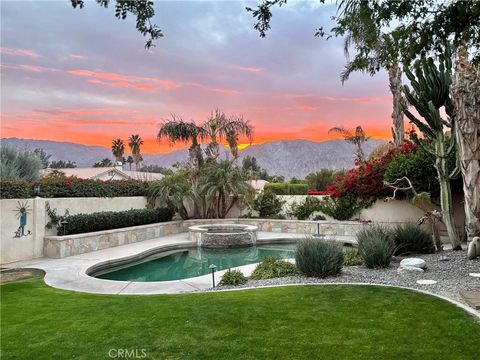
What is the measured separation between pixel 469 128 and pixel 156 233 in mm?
11512

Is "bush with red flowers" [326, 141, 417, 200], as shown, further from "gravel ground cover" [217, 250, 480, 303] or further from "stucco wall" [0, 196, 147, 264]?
"stucco wall" [0, 196, 147, 264]

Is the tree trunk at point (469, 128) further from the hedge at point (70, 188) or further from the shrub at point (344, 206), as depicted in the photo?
the hedge at point (70, 188)

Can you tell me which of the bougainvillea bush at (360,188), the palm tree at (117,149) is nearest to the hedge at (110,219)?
the bougainvillea bush at (360,188)

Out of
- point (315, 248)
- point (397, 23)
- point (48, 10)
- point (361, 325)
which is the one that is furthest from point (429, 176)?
point (48, 10)

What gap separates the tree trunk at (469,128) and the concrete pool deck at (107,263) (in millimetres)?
5368

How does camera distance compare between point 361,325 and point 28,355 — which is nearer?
point 28,355

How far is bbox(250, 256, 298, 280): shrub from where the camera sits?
7727mm

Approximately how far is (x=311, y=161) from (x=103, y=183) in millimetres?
63499

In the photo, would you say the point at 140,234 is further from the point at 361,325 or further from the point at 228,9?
the point at 361,325

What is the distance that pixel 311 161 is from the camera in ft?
244

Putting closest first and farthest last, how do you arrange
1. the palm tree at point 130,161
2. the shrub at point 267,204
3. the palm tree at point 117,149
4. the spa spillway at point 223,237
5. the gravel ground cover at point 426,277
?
1. the gravel ground cover at point 426,277
2. the spa spillway at point 223,237
3. the shrub at point 267,204
4. the palm tree at point 117,149
5. the palm tree at point 130,161

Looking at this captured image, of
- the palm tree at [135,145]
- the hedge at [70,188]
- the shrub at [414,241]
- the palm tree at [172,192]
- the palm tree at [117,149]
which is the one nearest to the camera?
the shrub at [414,241]

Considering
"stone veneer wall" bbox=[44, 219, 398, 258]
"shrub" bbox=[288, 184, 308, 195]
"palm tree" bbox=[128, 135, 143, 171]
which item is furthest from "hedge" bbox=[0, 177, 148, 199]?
"palm tree" bbox=[128, 135, 143, 171]

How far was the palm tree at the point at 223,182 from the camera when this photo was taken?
17016mm
